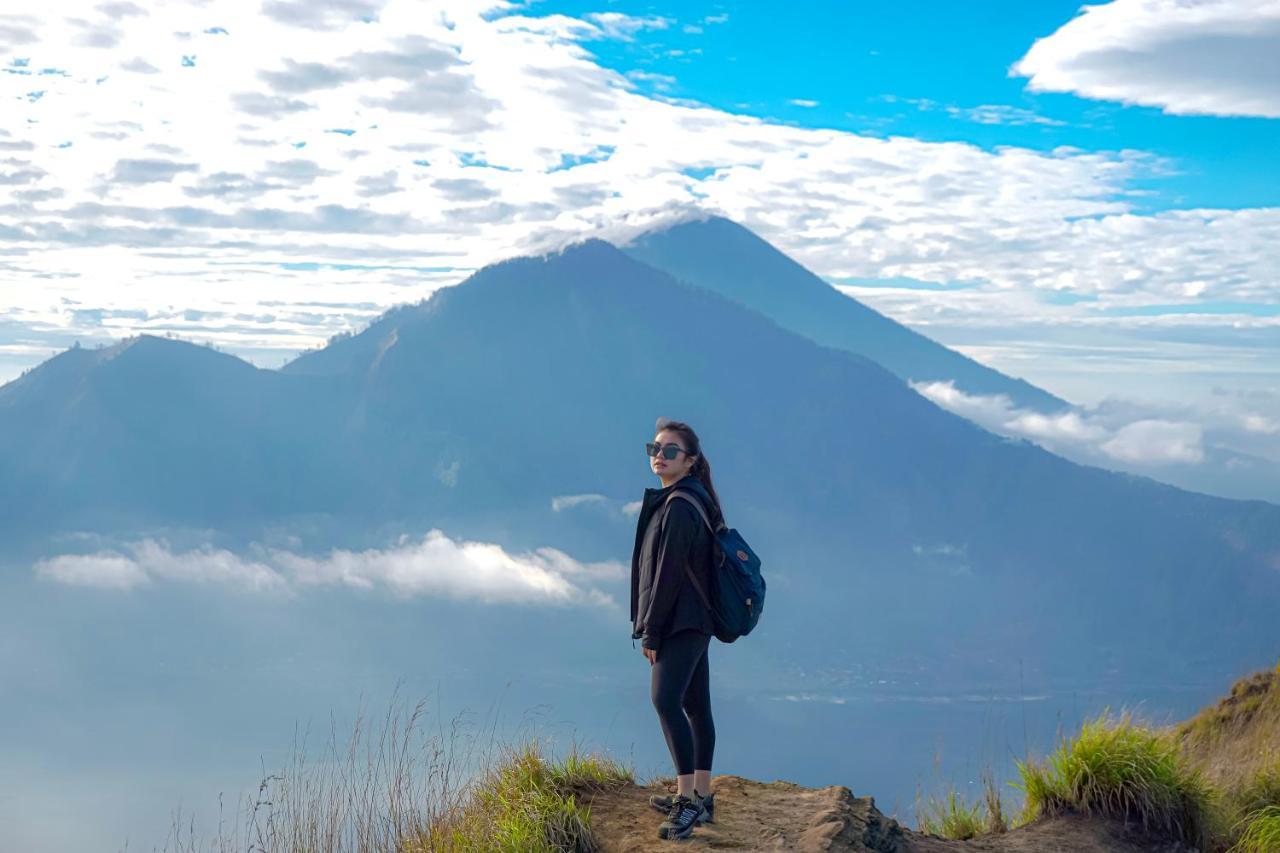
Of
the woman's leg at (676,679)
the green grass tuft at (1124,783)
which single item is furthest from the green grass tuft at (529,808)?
the green grass tuft at (1124,783)

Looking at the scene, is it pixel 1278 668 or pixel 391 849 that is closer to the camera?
pixel 391 849

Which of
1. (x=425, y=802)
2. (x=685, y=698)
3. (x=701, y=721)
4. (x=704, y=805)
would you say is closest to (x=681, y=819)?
(x=704, y=805)

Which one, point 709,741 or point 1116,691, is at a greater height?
point 709,741

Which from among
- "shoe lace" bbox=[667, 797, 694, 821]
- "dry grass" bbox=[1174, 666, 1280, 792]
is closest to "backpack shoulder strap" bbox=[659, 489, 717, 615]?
"shoe lace" bbox=[667, 797, 694, 821]

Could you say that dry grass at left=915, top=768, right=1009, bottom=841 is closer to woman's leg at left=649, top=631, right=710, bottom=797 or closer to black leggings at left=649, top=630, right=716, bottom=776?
black leggings at left=649, top=630, right=716, bottom=776

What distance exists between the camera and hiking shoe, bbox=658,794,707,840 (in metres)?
5.58

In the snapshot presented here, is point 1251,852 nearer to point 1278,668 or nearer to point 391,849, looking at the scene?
point 391,849

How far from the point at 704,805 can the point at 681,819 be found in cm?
25

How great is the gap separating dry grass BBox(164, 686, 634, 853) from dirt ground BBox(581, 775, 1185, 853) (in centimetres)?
23

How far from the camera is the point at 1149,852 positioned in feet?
19.8

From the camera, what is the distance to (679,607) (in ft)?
18.2

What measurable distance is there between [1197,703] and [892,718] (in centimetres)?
19162

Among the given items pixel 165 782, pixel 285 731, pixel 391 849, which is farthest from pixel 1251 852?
pixel 285 731

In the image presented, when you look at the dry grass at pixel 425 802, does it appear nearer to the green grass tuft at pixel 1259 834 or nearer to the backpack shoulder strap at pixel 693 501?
the backpack shoulder strap at pixel 693 501
